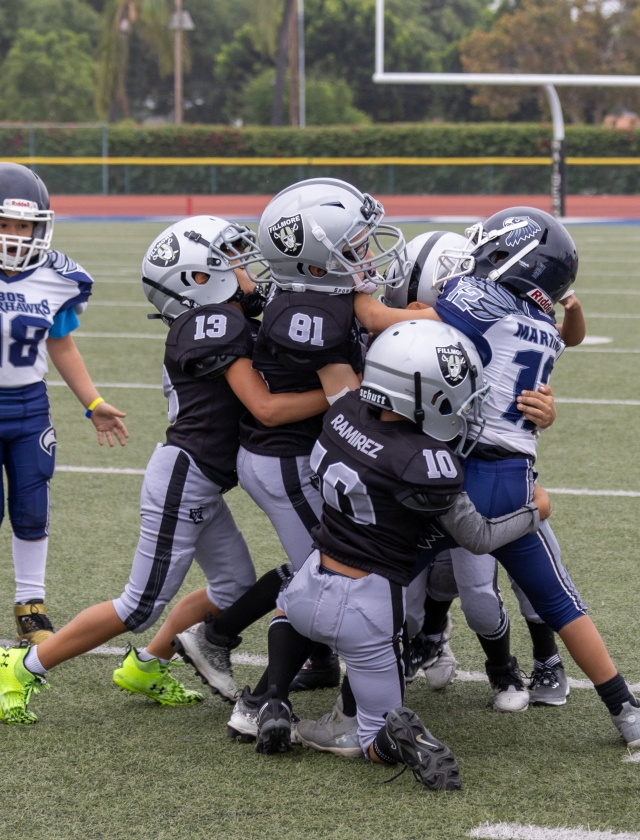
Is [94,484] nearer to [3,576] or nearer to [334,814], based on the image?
[3,576]

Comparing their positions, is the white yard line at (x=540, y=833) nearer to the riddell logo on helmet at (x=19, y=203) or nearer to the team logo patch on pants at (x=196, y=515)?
the team logo patch on pants at (x=196, y=515)

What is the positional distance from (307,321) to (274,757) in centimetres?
117

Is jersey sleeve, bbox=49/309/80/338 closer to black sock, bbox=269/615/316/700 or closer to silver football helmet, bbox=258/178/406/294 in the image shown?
silver football helmet, bbox=258/178/406/294

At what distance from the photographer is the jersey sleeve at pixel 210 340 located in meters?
3.03

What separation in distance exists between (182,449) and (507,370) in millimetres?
961

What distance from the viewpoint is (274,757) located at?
294cm

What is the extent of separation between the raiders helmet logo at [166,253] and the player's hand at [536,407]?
106 centimetres

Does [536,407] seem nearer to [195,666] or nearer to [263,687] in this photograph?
[263,687]

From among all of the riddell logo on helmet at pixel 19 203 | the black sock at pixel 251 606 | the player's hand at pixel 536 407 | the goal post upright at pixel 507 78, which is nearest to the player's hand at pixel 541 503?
the player's hand at pixel 536 407

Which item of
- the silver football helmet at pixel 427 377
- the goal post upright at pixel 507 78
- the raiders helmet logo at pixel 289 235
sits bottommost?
the silver football helmet at pixel 427 377

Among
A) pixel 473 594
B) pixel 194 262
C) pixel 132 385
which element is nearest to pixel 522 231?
pixel 194 262

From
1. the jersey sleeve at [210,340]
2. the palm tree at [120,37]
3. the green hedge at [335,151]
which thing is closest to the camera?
the jersey sleeve at [210,340]

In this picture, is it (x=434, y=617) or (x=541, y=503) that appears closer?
(x=541, y=503)

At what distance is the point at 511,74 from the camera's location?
64.0ft
